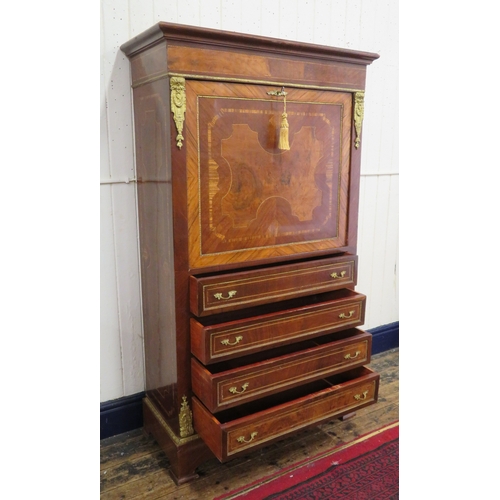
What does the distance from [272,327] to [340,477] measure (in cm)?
69

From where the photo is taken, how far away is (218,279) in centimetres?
171

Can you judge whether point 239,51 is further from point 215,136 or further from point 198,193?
point 198,193

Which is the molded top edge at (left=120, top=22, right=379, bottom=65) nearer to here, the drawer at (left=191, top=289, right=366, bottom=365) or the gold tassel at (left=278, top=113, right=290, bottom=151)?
the gold tassel at (left=278, top=113, right=290, bottom=151)

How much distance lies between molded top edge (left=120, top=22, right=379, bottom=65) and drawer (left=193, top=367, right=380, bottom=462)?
1.32 m

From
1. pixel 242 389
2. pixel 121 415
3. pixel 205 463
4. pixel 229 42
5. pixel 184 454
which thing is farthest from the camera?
pixel 121 415

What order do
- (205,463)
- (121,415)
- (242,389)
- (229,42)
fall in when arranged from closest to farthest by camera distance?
1. (229,42)
2. (242,389)
3. (205,463)
4. (121,415)

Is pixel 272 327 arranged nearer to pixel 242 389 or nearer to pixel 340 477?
pixel 242 389

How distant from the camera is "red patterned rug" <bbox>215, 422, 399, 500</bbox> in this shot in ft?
5.90

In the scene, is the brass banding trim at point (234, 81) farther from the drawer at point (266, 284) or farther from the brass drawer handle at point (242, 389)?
the brass drawer handle at point (242, 389)

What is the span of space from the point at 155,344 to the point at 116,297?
0.28m

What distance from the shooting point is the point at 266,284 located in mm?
1805

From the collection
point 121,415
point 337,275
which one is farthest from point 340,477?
point 121,415

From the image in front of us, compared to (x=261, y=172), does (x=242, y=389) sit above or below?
below
